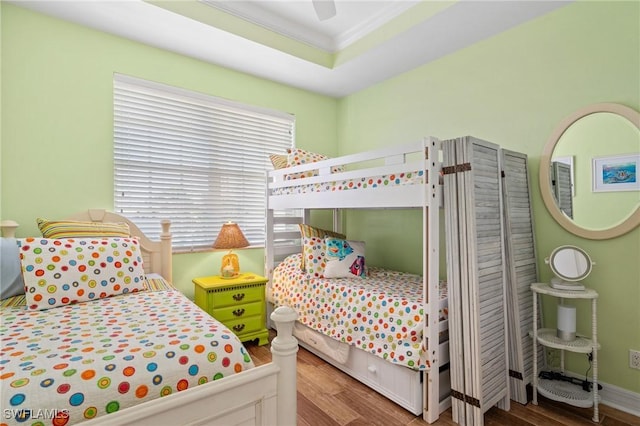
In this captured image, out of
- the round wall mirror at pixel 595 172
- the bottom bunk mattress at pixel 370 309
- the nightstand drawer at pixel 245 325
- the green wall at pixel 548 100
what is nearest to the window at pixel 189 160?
the nightstand drawer at pixel 245 325

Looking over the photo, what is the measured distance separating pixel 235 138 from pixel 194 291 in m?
1.52

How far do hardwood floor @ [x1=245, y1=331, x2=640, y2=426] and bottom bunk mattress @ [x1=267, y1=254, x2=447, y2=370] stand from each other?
30 centimetres

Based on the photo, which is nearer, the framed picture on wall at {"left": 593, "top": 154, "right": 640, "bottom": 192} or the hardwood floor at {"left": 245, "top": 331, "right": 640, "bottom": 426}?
the hardwood floor at {"left": 245, "top": 331, "right": 640, "bottom": 426}

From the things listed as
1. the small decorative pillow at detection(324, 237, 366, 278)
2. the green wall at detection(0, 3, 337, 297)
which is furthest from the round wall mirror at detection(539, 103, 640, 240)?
the green wall at detection(0, 3, 337, 297)

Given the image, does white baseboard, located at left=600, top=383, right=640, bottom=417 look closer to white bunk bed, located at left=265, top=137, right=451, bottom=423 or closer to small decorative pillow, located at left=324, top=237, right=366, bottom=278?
white bunk bed, located at left=265, top=137, right=451, bottom=423

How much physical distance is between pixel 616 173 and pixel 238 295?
2.82 metres

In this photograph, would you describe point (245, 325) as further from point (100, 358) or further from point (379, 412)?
point (100, 358)

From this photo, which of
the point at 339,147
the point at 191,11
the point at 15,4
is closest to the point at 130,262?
the point at 191,11

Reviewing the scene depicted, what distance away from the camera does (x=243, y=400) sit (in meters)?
1.09

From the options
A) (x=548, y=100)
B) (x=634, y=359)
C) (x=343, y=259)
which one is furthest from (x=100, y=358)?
(x=548, y=100)

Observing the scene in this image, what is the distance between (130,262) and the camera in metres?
1.94

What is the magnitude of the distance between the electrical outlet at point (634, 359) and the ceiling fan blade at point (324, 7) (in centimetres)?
268

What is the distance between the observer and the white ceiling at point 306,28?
2207mm

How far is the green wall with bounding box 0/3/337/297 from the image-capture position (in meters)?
2.16
